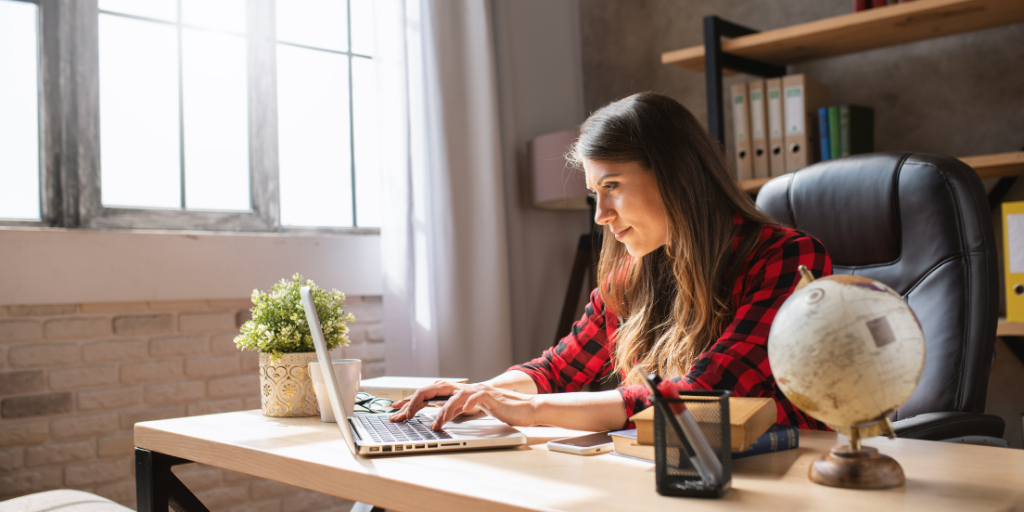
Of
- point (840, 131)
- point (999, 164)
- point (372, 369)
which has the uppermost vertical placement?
point (840, 131)

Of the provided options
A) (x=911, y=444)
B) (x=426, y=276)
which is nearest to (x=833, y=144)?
(x=426, y=276)

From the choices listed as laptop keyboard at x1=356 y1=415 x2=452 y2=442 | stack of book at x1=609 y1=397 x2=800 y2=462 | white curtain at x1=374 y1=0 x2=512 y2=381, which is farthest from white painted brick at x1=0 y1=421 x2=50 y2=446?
stack of book at x1=609 y1=397 x2=800 y2=462

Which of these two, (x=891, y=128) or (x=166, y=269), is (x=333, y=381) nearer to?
(x=166, y=269)

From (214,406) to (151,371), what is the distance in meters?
0.21

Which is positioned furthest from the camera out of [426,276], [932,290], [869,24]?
[426,276]

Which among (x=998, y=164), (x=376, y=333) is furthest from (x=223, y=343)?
(x=998, y=164)

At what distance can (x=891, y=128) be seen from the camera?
2520 mm

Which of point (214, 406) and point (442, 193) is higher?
point (442, 193)

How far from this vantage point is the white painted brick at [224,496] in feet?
6.96

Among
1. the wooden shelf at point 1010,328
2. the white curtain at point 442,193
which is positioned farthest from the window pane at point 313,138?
the wooden shelf at point 1010,328

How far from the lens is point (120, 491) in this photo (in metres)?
2.00

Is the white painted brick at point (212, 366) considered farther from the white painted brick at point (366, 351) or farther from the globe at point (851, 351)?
the globe at point (851, 351)

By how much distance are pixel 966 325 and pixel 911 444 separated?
0.52m

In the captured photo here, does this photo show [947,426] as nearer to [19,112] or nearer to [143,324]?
[143,324]
